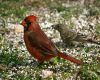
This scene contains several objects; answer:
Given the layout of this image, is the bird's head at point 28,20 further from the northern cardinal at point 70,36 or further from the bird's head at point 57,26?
the bird's head at point 57,26

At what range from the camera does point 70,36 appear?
424 inches

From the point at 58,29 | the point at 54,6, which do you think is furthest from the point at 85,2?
the point at 58,29

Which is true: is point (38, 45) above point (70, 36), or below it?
above

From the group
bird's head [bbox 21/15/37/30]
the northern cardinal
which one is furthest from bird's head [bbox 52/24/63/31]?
bird's head [bbox 21/15/37/30]

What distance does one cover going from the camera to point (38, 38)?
852 centimetres

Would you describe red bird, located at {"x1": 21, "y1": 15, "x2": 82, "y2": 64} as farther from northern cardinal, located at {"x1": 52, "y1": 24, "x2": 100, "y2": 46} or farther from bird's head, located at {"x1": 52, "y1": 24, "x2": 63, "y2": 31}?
bird's head, located at {"x1": 52, "y1": 24, "x2": 63, "y2": 31}

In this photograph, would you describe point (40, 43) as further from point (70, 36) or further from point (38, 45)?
point (70, 36)

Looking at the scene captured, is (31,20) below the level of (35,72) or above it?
above

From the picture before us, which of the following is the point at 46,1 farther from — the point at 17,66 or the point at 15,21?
the point at 17,66

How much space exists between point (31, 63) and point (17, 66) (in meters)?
0.35

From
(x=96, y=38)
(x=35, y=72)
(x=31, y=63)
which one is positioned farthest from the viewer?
(x=96, y=38)

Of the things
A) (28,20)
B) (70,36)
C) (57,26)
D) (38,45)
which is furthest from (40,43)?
(57,26)

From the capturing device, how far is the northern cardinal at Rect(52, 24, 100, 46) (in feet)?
34.1

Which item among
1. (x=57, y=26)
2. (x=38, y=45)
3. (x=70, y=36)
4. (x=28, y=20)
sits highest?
(x=28, y=20)
